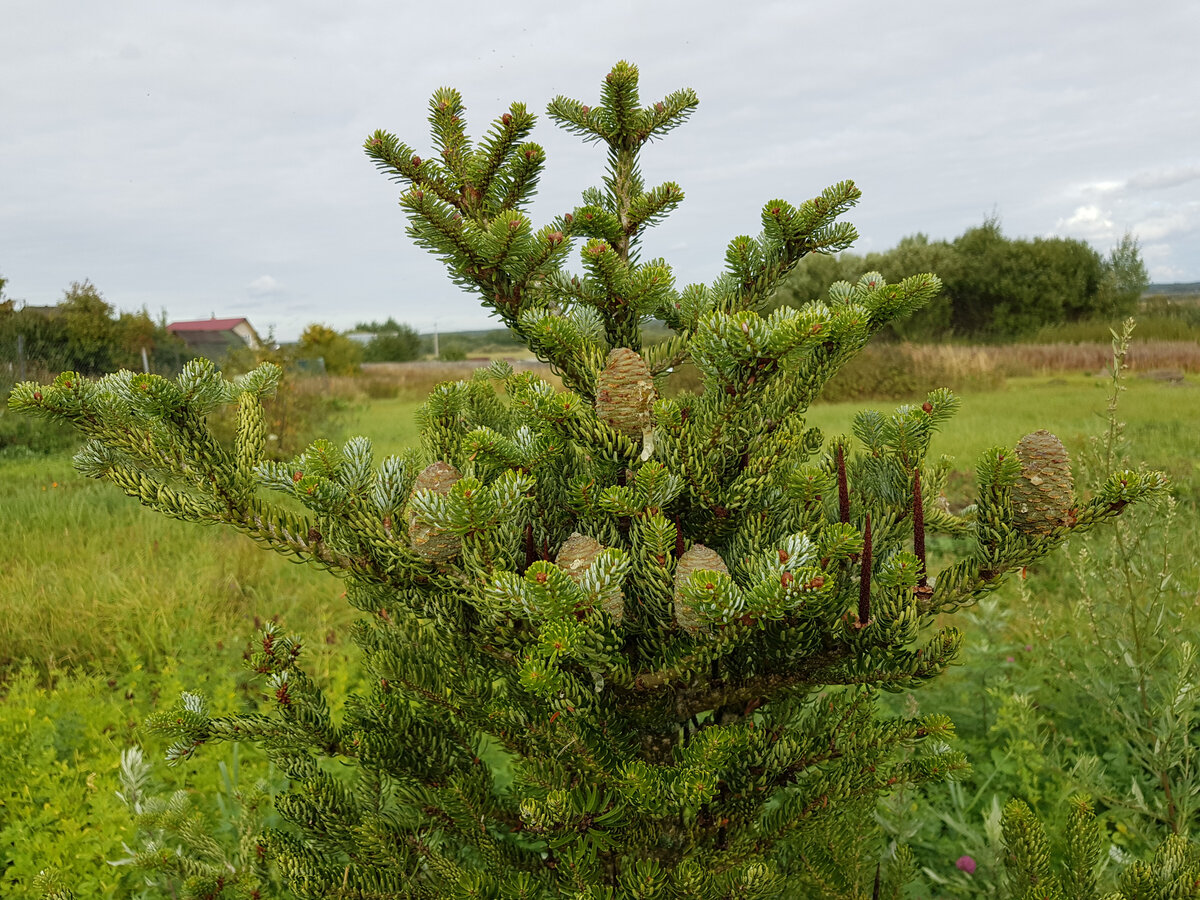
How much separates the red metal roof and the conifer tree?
59.2m

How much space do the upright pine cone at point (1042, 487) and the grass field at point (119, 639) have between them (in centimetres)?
158

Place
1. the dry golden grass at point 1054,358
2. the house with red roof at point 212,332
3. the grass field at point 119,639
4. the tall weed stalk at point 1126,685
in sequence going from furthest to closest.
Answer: the house with red roof at point 212,332, the dry golden grass at point 1054,358, the grass field at point 119,639, the tall weed stalk at point 1126,685

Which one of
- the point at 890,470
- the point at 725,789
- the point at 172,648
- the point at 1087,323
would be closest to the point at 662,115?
the point at 890,470

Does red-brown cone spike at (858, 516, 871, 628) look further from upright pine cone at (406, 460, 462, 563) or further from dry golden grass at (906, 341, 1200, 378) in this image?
dry golden grass at (906, 341, 1200, 378)

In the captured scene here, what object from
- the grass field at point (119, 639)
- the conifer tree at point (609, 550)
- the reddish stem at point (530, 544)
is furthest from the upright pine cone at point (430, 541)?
the grass field at point (119, 639)

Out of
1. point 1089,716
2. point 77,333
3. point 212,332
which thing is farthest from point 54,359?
point 212,332

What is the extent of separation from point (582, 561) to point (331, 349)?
3617cm

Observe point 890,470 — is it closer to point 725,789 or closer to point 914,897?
point 725,789

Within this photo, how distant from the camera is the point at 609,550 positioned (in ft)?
3.73

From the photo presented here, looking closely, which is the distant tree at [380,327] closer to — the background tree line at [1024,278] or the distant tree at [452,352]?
the distant tree at [452,352]

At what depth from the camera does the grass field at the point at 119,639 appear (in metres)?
3.22

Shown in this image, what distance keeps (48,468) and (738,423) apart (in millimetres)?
13523

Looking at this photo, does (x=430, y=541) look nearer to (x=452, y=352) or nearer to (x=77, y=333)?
(x=77, y=333)

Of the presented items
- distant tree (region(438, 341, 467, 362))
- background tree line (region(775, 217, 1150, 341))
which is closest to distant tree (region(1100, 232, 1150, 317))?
background tree line (region(775, 217, 1150, 341))
